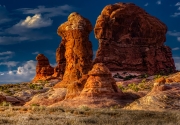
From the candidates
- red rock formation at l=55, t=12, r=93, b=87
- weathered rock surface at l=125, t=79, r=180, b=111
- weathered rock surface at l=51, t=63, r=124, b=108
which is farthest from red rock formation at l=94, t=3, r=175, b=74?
weathered rock surface at l=125, t=79, r=180, b=111

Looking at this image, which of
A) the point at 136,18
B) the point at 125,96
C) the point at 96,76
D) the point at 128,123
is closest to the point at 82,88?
the point at 96,76

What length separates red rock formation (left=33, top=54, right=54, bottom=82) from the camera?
7188 centimetres

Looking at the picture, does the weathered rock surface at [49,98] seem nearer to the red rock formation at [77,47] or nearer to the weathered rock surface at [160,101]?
the red rock formation at [77,47]

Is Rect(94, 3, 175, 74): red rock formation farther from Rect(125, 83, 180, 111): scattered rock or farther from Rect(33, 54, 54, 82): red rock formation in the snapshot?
Rect(125, 83, 180, 111): scattered rock

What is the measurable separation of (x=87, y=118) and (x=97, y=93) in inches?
416

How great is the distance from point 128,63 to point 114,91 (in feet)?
168

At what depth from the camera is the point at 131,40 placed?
82.3 m

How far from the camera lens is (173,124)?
15789 mm

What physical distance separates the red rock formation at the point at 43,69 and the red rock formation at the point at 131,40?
11.3 m

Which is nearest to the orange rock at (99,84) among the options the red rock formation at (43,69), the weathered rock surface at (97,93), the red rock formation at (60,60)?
the weathered rock surface at (97,93)

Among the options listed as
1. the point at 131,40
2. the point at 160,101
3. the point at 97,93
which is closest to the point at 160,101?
the point at 160,101

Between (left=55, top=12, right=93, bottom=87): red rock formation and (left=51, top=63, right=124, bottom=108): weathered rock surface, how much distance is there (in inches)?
547

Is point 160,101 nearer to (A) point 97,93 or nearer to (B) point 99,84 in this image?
(A) point 97,93

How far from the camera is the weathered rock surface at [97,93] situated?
26172mm
